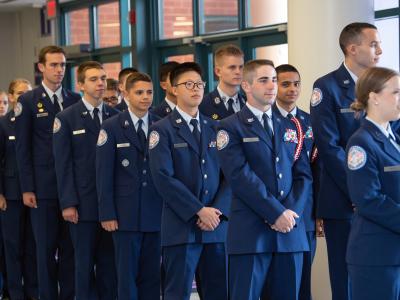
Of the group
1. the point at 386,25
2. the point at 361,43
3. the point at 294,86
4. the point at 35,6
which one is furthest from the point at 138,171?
the point at 35,6

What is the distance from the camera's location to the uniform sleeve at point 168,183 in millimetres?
4871

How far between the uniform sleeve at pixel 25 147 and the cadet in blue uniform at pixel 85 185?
14.6 inches

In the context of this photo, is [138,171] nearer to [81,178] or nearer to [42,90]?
[81,178]

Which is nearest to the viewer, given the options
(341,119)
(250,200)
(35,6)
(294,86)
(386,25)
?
(250,200)

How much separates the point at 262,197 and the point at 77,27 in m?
8.72

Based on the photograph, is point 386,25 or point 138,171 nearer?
point 138,171

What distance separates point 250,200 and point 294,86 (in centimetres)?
131

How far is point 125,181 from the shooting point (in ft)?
18.2

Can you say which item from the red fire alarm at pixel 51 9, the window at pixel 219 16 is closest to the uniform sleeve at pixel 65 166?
the window at pixel 219 16

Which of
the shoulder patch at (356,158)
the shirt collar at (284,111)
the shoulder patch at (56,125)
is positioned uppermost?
the shirt collar at (284,111)

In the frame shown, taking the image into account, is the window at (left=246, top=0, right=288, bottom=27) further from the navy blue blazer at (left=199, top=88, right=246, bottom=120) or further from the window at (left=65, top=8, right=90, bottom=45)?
the window at (left=65, top=8, right=90, bottom=45)

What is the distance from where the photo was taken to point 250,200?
4.36 m

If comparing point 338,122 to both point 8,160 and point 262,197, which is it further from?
point 8,160

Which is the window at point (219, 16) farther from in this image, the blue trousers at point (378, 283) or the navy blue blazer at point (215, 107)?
the blue trousers at point (378, 283)
